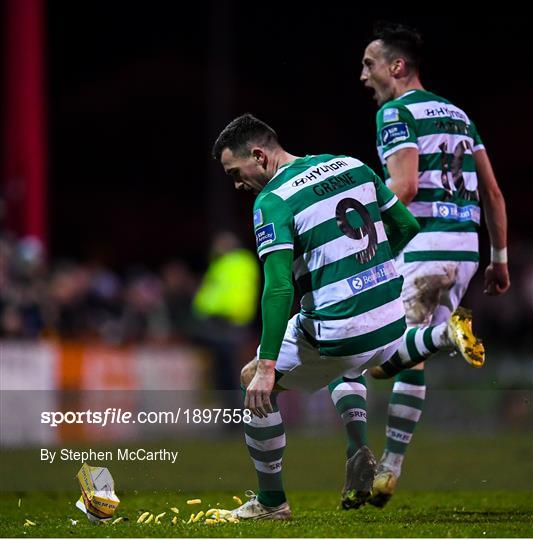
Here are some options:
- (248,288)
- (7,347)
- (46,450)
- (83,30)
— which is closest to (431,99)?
(46,450)

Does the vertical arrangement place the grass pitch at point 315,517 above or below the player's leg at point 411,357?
below

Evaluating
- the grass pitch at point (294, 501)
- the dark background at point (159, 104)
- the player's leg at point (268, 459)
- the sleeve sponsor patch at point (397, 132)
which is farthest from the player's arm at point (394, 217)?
the dark background at point (159, 104)

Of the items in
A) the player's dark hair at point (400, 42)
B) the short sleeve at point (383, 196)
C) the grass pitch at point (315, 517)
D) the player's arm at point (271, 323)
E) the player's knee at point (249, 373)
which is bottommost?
the grass pitch at point (315, 517)

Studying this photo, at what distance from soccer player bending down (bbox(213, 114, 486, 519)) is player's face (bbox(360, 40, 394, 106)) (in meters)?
1.03

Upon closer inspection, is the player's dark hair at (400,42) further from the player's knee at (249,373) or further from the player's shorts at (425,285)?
the player's knee at (249,373)

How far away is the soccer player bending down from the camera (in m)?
5.28

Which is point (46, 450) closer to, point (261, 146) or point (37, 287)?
point (261, 146)

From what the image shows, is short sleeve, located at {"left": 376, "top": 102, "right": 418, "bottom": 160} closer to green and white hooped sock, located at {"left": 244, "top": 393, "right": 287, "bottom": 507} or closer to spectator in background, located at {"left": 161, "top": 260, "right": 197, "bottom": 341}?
green and white hooped sock, located at {"left": 244, "top": 393, "right": 287, "bottom": 507}

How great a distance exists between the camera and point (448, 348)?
240 inches

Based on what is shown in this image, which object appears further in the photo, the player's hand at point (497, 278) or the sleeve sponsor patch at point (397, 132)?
the player's hand at point (497, 278)

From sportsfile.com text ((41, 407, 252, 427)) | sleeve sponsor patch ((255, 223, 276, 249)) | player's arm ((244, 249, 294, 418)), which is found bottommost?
sportsfile.com text ((41, 407, 252, 427))

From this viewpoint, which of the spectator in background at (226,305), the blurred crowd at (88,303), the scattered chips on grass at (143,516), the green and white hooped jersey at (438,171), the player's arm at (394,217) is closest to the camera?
the scattered chips on grass at (143,516)

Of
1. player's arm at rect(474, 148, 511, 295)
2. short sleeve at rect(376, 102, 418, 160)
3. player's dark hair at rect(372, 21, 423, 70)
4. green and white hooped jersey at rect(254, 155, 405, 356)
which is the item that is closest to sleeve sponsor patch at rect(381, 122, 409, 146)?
short sleeve at rect(376, 102, 418, 160)

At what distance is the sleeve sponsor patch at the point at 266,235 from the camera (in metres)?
5.29
